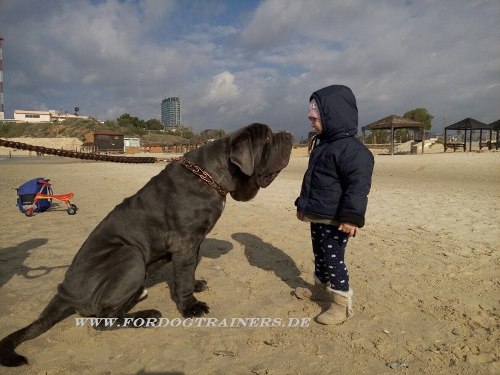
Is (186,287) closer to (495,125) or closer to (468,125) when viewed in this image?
(468,125)

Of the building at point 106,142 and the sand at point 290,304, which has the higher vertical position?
the building at point 106,142

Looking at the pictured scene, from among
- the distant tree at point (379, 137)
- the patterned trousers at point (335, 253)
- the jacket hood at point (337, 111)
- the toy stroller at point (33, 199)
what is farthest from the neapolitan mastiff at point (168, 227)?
the distant tree at point (379, 137)

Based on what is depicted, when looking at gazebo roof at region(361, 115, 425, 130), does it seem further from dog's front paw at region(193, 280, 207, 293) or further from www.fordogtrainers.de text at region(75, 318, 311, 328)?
www.fordogtrainers.de text at region(75, 318, 311, 328)

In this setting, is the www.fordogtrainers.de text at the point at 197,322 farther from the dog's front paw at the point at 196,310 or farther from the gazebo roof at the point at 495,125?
the gazebo roof at the point at 495,125

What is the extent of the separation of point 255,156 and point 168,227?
3.36 feet

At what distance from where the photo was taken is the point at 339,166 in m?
2.85

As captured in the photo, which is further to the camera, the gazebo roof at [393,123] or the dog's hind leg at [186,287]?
the gazebo roof at [393,123]

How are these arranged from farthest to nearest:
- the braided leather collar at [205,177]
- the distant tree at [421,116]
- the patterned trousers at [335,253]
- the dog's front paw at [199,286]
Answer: the distant tree at [421,116] → the dog's front paw at [199,286] → the braided leather collar at [205,177] → the patterned trousers at [335,253]

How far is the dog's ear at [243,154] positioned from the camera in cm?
297

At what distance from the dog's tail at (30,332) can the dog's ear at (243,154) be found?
1.87 m

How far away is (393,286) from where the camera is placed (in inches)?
140

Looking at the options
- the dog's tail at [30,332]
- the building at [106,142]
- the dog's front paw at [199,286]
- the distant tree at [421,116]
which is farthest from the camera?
the building at [106,142]

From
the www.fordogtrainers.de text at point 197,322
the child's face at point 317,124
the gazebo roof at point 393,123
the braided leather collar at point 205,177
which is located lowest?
the www.fordogtrainers.de text at point 197,322

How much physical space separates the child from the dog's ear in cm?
57
